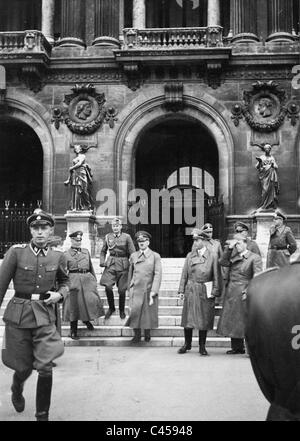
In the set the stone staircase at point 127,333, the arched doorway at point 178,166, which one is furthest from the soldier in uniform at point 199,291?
the arched doorway at point 178,166

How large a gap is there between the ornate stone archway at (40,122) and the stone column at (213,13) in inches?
230

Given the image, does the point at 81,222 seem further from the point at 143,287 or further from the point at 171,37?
the point at 143,287

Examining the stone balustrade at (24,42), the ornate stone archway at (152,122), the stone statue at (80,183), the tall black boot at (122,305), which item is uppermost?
the stone balustrade at (24,42)

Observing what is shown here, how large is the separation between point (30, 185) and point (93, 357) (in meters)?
14.1

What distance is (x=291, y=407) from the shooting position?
10.4ft

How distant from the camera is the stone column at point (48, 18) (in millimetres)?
18859

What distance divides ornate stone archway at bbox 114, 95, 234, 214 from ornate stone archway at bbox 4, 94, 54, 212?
6.76ft

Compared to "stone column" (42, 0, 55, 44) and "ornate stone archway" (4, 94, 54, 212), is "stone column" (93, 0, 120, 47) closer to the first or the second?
"stone column" (42, 0, 55, 44)

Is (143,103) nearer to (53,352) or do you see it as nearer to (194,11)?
(194,11)

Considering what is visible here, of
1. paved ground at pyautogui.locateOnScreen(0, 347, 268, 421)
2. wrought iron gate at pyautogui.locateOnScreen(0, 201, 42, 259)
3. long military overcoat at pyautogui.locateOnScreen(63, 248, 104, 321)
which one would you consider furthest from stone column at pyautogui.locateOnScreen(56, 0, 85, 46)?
paved ground at pyautogui.locateOnScreen(0, 347, 268, 421)

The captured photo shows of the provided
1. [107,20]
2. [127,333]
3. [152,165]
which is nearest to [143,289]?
[127,333]

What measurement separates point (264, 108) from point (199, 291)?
33.6 ft

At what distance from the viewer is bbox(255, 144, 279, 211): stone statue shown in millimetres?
16797

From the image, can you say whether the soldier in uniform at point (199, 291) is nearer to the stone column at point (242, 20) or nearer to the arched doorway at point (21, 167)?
the stone column at point (242, 20)
